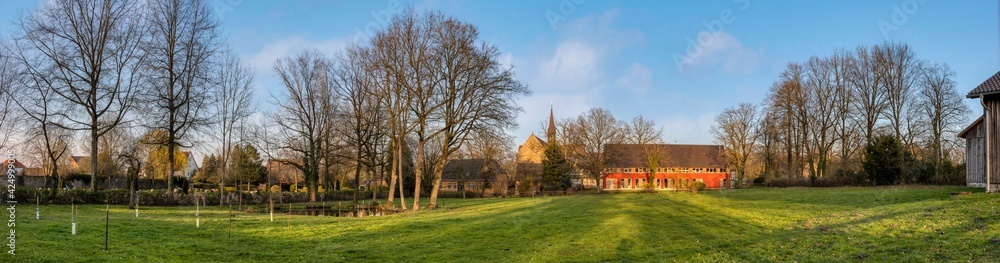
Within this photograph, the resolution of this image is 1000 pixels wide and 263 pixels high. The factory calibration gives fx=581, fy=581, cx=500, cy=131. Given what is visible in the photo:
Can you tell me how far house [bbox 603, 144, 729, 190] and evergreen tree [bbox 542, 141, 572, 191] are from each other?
21.2m

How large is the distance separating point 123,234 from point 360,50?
20.8 meters

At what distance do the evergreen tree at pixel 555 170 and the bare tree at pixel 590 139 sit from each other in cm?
384

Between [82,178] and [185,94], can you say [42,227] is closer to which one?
[185,94]

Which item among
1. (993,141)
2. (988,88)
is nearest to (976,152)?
(993,141)

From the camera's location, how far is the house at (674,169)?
3435 inches

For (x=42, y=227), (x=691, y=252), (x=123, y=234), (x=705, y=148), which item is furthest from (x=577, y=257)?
(x=705, y=148)

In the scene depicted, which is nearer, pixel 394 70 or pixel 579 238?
pixel 579 238

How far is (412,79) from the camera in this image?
109 feet

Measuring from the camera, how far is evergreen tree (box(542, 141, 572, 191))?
211 feet

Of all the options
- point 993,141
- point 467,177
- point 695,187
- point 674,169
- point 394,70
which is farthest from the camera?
point 674,169

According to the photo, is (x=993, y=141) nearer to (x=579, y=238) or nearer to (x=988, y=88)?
(x=988, y=88)

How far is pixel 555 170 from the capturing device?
64.5m

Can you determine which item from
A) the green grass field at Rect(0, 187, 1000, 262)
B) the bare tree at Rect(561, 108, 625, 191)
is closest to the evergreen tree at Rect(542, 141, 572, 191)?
the bare tree at Rect(561, 108, 625, 191)

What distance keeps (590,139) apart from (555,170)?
24.0 ft
